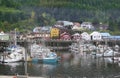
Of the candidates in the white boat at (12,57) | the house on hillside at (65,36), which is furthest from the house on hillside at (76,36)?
the white boat at (12,57)

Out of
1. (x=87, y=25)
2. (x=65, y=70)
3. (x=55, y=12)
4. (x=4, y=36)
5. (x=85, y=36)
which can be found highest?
(x=55, y=12)

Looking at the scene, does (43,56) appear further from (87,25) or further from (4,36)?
(87,25)

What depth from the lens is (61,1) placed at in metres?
154

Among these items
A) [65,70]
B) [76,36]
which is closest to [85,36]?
[76,36]

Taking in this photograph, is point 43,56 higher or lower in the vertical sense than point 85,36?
lower

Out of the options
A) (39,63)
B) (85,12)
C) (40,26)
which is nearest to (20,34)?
(40,26)

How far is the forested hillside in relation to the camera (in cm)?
12925

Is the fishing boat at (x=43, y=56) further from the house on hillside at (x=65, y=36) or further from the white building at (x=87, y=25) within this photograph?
the white building at (x=87, y=25)

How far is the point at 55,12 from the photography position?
14400 centimetres

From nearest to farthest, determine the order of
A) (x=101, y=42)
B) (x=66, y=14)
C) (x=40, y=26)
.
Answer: (x=101, y=42) → (x=40, y=26) → (x=66, y=14)

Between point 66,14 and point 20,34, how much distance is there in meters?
28.6

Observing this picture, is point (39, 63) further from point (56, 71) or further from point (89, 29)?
point (89, 29)

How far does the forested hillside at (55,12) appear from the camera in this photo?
129 m

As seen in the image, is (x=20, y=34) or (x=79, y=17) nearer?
(x=20, y=34)
